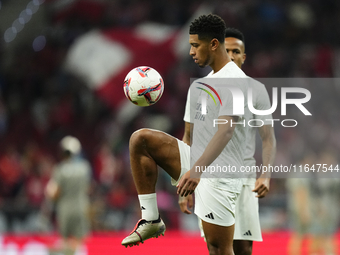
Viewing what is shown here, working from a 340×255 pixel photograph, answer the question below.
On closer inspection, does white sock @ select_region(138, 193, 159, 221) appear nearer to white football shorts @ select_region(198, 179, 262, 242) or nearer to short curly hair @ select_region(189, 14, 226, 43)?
white football shorts @ select_region(198, 179, 262, 242)

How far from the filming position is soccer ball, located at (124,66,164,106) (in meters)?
4.12

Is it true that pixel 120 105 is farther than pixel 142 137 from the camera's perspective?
Yes

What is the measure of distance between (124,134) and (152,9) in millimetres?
4612

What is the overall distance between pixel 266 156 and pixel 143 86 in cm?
122

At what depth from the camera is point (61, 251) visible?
8484 mm

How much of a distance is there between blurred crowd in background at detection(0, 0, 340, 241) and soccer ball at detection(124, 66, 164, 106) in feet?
20.0

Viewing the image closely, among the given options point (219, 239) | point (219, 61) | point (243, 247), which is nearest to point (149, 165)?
point (219, 239)

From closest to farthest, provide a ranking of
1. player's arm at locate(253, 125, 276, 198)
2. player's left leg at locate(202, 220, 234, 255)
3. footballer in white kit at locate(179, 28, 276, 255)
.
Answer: player's left leg at locate(202, 220, 234, 255) < player's arm at locate(253, 125, 276, 198) < footballer in white kit at locate(179, 28, 276, 255)

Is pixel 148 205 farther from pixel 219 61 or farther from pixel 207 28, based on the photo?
pixel 207 28

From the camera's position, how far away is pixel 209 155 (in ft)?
12.2

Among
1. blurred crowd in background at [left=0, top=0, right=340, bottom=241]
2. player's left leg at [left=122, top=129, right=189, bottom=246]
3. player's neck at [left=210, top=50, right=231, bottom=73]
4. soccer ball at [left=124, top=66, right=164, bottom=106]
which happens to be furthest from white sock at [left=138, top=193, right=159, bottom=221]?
blurred crowd in background at [left=0, top=0, right=340, bottom=241]

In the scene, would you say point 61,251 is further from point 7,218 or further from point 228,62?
point 228,62

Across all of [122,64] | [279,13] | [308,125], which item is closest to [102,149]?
[122,64]

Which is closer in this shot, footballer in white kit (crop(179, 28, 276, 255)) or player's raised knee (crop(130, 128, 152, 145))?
player's raised knee (crop(130, 128, 152, 145))
